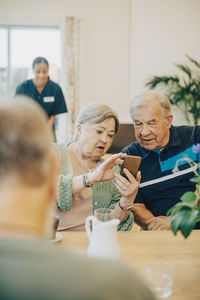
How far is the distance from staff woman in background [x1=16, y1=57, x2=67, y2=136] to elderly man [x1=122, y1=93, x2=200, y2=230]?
257cm

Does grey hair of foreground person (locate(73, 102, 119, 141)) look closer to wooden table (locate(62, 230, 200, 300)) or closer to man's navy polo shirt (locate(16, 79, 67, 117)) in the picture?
wooden table (locate(62, 230, 200, 300))

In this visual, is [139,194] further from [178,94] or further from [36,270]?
[178,94]

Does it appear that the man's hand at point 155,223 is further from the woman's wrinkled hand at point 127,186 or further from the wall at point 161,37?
the wall at point 161,37

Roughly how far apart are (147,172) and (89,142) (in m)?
0.44

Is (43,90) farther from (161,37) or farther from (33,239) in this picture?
(33,239)

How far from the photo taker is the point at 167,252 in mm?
1231

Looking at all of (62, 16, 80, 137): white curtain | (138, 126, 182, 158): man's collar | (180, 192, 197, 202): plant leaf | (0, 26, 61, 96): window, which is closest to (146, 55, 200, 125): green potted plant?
(62, 16, 80, 137): white curtain

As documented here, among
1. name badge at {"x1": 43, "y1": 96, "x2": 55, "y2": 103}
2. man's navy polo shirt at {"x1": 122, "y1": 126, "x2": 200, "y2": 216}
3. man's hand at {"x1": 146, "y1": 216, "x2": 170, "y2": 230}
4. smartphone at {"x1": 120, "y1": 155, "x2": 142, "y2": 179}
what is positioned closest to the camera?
smartphone at {"x1": 120, "y1": 155, "x2": 142, "y2": 179}

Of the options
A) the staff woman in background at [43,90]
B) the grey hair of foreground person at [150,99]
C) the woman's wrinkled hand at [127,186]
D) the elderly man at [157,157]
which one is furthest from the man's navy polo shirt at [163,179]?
the staff woman in background at [43,90]

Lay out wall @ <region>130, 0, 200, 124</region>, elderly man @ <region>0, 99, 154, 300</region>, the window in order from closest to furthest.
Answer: elderly man @ <region>0, 99, 154, 300</region> < wall @ <region>130, 0, 200, 124</region> < the window

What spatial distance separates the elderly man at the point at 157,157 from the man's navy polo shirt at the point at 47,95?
2652 mm

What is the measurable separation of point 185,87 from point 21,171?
485 cm

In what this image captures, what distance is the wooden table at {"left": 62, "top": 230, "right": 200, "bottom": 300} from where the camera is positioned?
97cm

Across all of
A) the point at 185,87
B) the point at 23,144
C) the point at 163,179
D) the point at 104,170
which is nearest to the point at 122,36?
the point at 185,87
